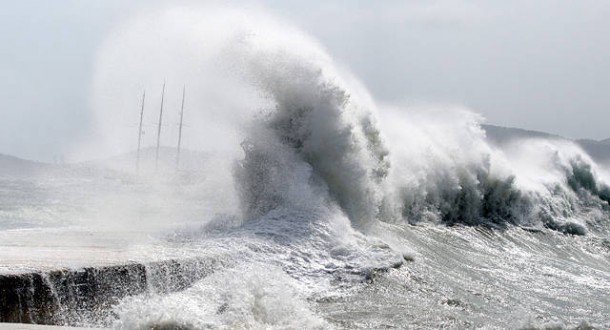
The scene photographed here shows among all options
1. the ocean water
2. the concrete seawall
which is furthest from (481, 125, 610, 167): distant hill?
the concrete seawall

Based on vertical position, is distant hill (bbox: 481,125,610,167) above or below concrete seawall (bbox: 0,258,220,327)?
above

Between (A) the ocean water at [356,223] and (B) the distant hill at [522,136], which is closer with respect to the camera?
(A) the ocean water at [356,223]

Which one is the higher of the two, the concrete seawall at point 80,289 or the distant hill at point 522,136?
the distant hill at point 522,136

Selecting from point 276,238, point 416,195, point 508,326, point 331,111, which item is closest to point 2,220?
point 331,111

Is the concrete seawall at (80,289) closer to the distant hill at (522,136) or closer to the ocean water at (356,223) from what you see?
the ocean water at (356,223)

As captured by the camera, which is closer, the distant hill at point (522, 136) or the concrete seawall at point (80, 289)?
the concrete seawall at point (80, 289)

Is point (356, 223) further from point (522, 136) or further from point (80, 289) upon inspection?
point (522, 136)

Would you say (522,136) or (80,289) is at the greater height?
(522,136)

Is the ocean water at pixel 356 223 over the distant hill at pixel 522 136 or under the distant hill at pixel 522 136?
under

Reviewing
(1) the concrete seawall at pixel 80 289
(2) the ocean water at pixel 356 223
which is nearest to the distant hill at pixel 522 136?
(2) the ocean water at pixel 356 223

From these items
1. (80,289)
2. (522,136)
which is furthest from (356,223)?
(522,136)

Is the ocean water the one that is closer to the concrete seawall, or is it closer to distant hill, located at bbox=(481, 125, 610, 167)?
the concrete seawall

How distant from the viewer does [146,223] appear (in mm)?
13180

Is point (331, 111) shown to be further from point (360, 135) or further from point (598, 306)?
point (598, 306)
